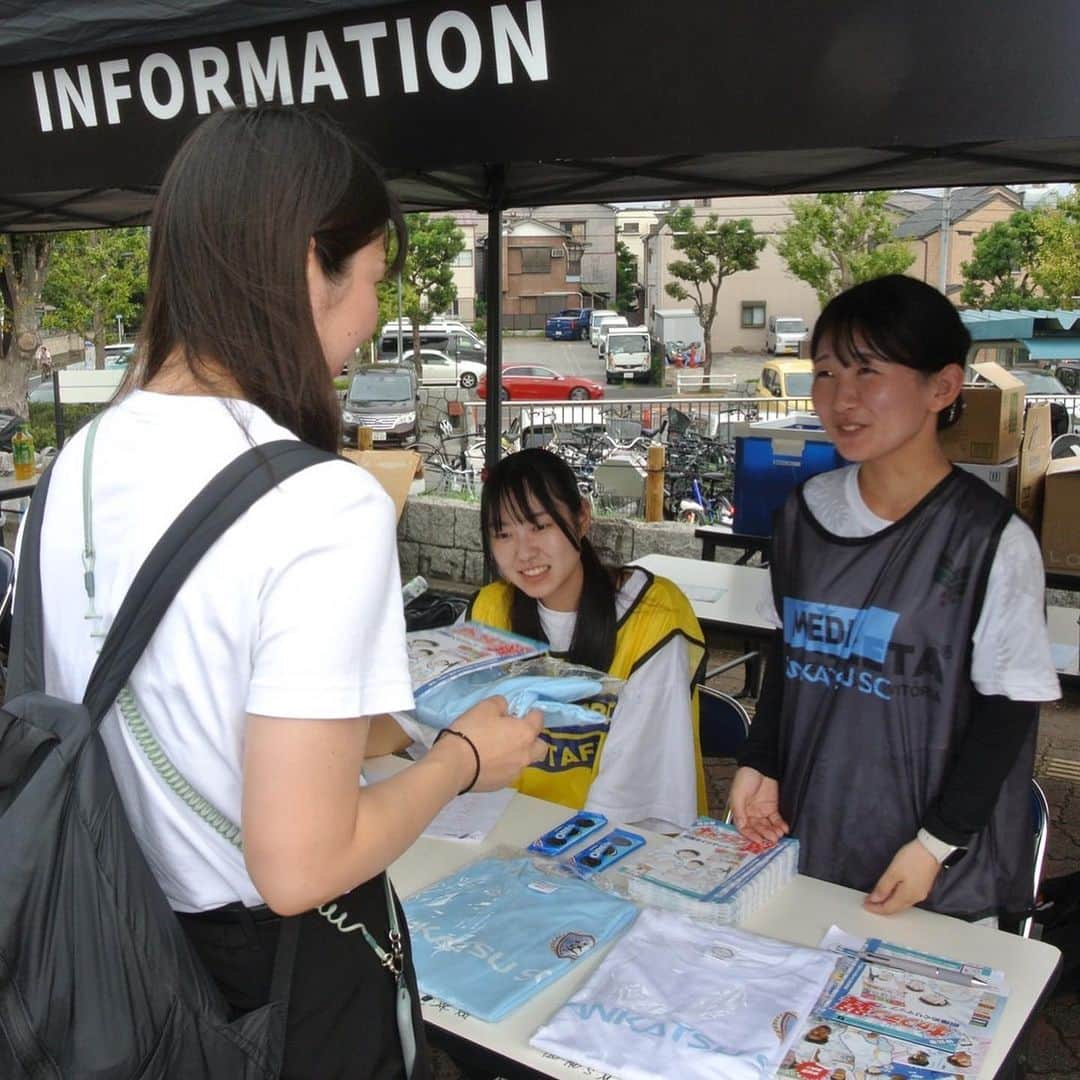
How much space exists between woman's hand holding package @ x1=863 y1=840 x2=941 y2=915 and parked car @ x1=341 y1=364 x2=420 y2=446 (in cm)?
1628

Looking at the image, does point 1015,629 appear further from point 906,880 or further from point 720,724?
point 720,724

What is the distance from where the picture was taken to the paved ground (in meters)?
2.62

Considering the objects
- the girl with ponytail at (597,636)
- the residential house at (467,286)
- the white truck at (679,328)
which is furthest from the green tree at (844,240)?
the girl with ponytail at (597,636)

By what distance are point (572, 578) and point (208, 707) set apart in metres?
1.65

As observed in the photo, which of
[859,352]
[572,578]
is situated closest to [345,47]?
[859,352]

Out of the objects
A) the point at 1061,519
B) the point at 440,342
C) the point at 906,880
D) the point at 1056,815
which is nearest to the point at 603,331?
the point at 440,342

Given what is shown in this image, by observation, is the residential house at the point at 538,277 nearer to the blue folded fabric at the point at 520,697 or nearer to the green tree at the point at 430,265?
the green tree at the point at 430,265

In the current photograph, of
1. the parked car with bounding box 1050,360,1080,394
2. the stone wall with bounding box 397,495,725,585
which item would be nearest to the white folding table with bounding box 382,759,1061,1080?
the stone wall with bounding box 397,495,725,585

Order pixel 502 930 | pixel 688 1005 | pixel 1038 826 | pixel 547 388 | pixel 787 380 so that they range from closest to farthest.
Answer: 1. pixel 688 1005
2. pixel 502 930
3. pixel 1038 826
4. pixel 787 380
5. pixel 547 388

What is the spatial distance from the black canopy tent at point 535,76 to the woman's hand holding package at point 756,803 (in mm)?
1042

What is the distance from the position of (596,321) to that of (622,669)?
4223 centimetres

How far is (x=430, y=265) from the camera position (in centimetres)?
2461

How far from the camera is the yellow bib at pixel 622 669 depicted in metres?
2.27

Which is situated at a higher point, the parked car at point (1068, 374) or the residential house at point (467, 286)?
the residential house at point (467, 286)
